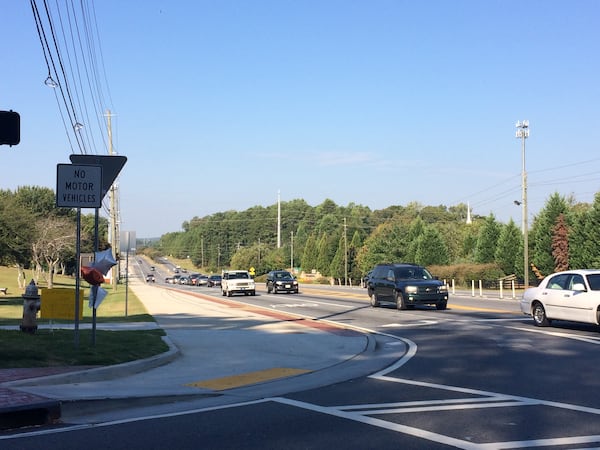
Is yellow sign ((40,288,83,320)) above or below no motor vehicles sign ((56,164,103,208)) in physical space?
below

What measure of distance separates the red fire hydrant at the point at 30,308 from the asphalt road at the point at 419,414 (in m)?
6.70

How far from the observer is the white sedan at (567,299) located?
53.7 ft

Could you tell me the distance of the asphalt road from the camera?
680 cm

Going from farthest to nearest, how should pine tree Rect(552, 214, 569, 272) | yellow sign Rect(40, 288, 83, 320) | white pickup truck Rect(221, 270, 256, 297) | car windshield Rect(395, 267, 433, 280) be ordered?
1. pine tree Rect(552, 214, 569, 272)
2. white pickup truck Rect(221, 270, 256, 297)
3. car windshield Rect(395, 267, 433, 280)
4. yellow sign Rect(40, 288, 83, 320)

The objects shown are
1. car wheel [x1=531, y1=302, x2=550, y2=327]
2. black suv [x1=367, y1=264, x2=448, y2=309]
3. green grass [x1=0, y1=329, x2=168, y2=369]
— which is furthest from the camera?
black suv [x1=367, y1=264, x2=448, y2=309]

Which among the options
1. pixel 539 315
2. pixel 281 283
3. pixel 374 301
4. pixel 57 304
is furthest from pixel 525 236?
pixel 57 304

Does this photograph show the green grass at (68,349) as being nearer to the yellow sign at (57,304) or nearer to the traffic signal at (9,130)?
the yellow sign at (57,304)

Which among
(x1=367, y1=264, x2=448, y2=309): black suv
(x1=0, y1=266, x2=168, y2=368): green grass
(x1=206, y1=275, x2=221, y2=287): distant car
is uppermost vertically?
(x1=367, y1=264, x2=448, y2=309): black suv

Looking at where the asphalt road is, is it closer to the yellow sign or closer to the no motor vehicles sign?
the no motor vehicles sign

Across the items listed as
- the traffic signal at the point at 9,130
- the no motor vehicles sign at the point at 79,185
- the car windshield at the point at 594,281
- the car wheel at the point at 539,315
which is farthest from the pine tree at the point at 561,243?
the traffic signal at the point at 9,130

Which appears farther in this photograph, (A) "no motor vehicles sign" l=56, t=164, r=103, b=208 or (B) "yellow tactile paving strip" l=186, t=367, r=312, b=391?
(A) "no motor vehicles sign" l=56, t=164, r=103, b=208

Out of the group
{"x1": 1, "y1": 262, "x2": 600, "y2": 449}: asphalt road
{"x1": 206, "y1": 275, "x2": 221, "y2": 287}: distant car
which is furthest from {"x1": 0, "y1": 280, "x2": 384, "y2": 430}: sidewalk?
{"x1": 206, "y1": 275, "x2": 221, "y2": 287}: distant car

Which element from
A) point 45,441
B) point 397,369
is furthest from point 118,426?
point 397,369

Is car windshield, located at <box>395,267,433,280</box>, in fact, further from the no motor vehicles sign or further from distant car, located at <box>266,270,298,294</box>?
distant car, located at <box>266,270,298,294</box>
